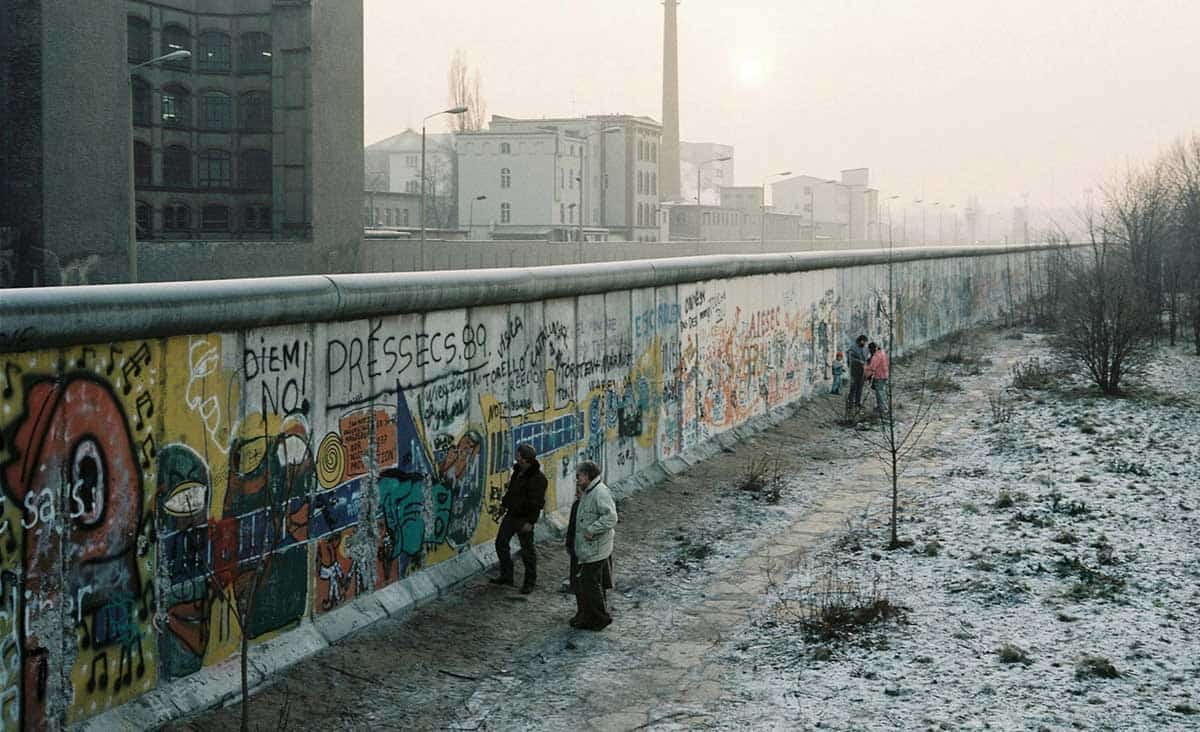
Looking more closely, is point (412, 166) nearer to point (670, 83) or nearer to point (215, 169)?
point (670, 83)

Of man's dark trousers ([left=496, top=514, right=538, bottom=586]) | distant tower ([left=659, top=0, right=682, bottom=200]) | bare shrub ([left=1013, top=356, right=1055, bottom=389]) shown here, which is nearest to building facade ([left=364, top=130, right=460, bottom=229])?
distant tower ([left=659, top=0, right=682, bottom=200])

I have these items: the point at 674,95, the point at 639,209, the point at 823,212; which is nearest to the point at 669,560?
the point at 639,209

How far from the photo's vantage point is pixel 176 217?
55562 mm

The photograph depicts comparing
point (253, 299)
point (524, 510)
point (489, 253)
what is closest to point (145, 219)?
point (489, 253)

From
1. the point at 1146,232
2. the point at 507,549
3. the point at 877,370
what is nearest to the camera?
the point at 507,549

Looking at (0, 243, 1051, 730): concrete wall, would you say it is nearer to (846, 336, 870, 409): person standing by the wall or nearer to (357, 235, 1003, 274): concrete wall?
(846, 336, 870, 409): person standing by the wall

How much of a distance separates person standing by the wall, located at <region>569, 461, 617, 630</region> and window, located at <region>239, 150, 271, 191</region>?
159 feet

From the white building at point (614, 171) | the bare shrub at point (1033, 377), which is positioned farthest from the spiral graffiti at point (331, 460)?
the white building at point (614, 171)

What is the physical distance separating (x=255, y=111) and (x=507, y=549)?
49.4 meters

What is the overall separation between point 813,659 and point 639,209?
97495mm

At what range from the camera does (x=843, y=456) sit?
20.6 meters

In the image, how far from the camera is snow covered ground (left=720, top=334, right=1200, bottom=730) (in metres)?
8.98

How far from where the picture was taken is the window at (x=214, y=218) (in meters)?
56.1

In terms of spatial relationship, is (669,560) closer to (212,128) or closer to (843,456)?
(843,456)
